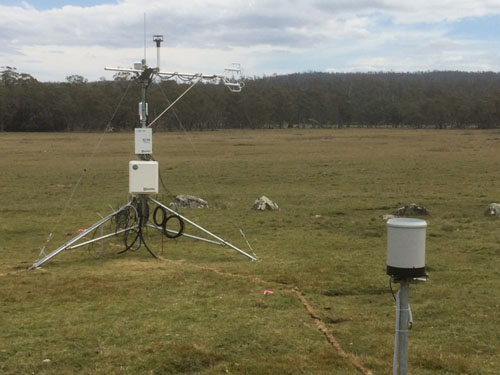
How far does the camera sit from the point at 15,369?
249 inches

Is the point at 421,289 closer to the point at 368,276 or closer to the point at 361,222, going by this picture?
the point at 368,276

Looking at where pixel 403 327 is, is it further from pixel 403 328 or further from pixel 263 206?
pixel 263 206

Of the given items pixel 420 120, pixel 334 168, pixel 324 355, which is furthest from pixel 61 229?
pixel 420 120

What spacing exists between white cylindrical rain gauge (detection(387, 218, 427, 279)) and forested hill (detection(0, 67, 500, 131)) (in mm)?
69612

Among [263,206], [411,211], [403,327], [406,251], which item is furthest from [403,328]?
[263,206]

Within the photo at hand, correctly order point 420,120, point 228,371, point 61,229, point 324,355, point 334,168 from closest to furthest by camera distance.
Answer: point 228,371 → point 324,355 → point 61,229 → point 334,168 → point 420,120

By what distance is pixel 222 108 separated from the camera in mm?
119375

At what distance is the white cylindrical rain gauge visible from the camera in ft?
14.8

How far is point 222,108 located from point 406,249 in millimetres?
116157

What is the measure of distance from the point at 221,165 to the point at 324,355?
33480 millimetres

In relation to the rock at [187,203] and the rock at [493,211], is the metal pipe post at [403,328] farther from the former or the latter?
the rock at [187,203]

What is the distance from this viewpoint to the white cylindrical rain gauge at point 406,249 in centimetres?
452

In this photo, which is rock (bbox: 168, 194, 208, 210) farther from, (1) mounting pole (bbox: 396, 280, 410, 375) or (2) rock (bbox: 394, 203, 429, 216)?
(1) mounting pole (bbox: 396, 280, 410, 375)

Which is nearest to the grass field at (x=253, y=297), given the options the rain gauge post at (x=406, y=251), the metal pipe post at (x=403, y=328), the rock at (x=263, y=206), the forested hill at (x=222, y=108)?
the rock at (x=263, y=206)
